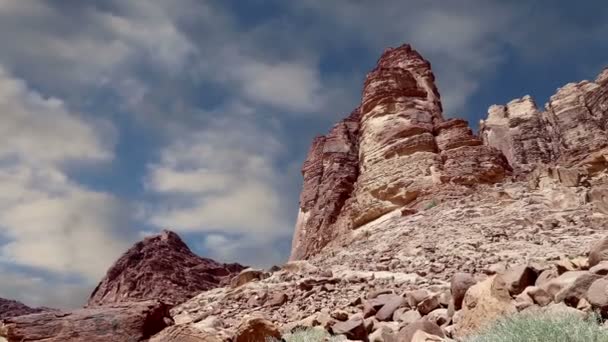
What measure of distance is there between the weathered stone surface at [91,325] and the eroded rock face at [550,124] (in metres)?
60.4

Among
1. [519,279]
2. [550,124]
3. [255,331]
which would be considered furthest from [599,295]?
[550,124]

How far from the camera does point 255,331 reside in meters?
7.14

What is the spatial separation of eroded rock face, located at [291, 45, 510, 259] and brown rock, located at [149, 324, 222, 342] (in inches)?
1065

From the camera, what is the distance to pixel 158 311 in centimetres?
752

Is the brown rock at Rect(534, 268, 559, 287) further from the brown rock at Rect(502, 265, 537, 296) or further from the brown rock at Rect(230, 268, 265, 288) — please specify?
the brown rock at Rect(230, 268, 265, 288)

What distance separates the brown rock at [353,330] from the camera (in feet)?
23.8

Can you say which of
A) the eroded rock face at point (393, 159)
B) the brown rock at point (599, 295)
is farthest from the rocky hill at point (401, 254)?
the eroded rock face at point (393, 159)

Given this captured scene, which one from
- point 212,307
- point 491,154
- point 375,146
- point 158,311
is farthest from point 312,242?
point 158,311

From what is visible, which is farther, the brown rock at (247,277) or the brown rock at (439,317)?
the brown rock at (247,277)

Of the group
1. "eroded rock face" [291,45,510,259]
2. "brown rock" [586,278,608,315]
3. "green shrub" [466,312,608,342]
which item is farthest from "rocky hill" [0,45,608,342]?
"green shrub" [466,312,608,342]

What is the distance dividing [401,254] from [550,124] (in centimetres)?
6673

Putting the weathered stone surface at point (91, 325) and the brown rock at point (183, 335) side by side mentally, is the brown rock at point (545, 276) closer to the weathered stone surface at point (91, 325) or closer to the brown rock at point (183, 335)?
the brown rock at point (183, 335)

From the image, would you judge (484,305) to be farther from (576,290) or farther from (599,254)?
(599,254)

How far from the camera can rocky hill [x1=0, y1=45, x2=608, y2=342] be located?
21.3 feet
